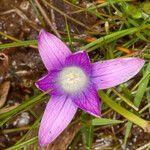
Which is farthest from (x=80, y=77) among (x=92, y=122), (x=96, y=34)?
(x=96, y=34)

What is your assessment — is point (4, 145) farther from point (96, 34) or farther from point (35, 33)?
point (96, 34)

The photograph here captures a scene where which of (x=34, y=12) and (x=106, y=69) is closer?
(x=106, y=69)


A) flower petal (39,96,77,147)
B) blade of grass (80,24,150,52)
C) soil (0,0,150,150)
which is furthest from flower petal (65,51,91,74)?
soil (0,0,150,150)

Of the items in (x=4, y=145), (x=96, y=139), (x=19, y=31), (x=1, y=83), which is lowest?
(x=96, y=139)

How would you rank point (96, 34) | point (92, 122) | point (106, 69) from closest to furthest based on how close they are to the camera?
point (106, 69), point (92, 122), point (96, 34)

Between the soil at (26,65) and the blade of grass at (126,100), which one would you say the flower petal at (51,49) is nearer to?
the blade of grass at (126,100)

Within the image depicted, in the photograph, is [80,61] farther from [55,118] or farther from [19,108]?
[19,108]

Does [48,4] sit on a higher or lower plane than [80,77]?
higher
